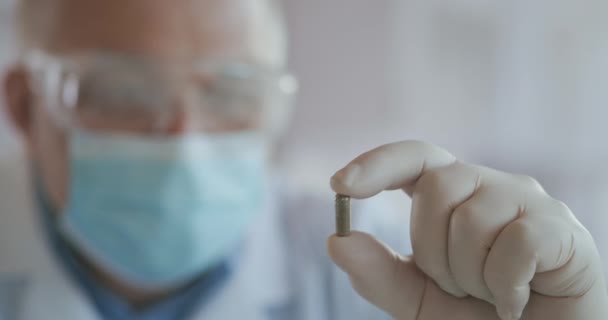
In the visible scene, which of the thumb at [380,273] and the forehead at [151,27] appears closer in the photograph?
the thumb at [380,273]

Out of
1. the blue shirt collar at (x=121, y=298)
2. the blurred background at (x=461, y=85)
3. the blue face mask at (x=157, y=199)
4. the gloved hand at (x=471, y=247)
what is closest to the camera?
the gloved hand at (x=471, y=247)

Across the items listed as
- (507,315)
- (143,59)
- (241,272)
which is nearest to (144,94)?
(143,59)

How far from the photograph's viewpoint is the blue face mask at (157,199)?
0.77m

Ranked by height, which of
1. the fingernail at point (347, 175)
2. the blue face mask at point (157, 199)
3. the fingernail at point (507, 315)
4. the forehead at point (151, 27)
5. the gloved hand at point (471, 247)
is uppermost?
the forehead at point (151, 27)

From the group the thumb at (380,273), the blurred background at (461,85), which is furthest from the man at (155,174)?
the thumb at (380,273)

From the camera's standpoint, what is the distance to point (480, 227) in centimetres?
29

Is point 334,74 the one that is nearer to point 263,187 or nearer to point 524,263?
point 263,187

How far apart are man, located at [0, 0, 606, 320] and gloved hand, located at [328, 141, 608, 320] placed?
31 cm

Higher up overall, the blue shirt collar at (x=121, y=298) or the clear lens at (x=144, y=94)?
the clear lens at (x=144, y=94)

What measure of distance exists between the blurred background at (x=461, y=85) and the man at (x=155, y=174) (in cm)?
15

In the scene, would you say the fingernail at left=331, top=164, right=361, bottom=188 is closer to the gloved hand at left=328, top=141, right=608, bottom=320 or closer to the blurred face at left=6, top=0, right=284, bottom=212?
the gloved hand at left=328, top=141, right=608, bottom=320

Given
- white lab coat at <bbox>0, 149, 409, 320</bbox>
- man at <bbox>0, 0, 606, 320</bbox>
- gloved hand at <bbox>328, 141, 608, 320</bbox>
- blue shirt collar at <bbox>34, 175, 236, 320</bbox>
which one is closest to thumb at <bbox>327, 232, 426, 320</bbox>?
gloved hand at <bbox>328, 141, 608, 320</bbox>

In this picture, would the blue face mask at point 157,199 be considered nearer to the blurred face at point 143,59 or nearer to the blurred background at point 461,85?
the blurred face at point 143,59

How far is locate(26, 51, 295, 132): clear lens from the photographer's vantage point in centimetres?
81
